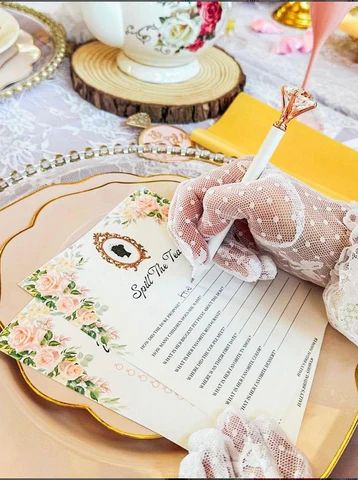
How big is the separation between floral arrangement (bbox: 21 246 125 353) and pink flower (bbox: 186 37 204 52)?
0.28 m

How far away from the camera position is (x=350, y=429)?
0.92 ft

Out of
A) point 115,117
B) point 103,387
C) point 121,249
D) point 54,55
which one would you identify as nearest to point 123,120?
point 115,117

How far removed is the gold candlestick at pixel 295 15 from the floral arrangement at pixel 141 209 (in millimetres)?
436

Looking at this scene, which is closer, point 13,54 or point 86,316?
point 86,316

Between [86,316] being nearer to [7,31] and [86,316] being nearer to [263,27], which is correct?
[7,31]

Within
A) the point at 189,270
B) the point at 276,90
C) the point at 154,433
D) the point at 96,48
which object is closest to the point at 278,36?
the point at 276,90

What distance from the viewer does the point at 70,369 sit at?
0.29 metres

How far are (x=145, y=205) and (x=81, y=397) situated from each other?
161 millimetres

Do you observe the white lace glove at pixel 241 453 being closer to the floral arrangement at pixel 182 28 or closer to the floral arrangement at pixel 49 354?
the floral arrangement at pixel 49 354

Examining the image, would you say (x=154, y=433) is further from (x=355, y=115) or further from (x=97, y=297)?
(x=355, y=115)

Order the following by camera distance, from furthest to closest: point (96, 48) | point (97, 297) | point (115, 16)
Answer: point (96, 48) → point (115, 16) → point (97, 297)

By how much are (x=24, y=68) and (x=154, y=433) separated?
1.31 feet

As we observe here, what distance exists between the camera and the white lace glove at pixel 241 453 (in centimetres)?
25

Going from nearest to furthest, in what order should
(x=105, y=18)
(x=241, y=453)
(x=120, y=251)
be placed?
(x=241, y=453) < (x=120, y=251) < (x=105, y=18)
